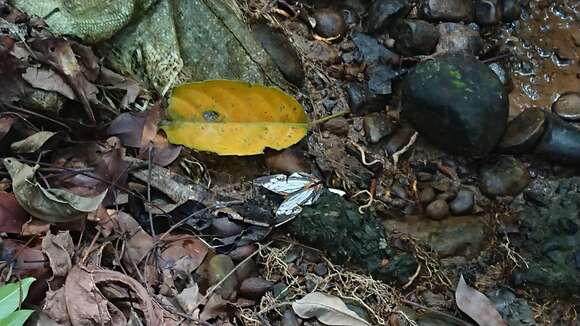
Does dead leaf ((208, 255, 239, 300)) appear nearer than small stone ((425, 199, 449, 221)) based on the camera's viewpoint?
Yes

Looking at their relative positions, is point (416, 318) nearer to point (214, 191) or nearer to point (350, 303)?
point (350, 303)

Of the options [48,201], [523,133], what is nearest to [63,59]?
[48,201]

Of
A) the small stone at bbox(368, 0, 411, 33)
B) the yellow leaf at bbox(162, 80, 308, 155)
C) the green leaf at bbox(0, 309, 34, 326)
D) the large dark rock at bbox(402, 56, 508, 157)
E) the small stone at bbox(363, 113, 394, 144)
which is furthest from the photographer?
the small stone at bbox(368, 0, 411, 33)

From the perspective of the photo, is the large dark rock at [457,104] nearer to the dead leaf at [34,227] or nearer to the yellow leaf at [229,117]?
the yellow leaf at [229,117]

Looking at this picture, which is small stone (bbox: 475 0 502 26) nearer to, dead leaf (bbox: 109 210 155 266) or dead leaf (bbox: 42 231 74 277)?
dead leaf (bbox: 109 210 155 266)

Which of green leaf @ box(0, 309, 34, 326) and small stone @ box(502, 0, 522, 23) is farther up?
small stone @ box(502, 0, 522, 23)

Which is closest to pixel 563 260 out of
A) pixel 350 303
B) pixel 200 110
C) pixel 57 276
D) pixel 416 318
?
pixel 416 318

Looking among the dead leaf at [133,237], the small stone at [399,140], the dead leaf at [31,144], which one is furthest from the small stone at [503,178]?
the dead leaf at [31,144]

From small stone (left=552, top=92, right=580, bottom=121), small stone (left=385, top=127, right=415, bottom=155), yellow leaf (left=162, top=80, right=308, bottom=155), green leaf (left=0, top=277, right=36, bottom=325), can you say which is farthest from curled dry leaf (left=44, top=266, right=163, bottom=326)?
small stone (left=552, top=92, right=580, bottom=121)
